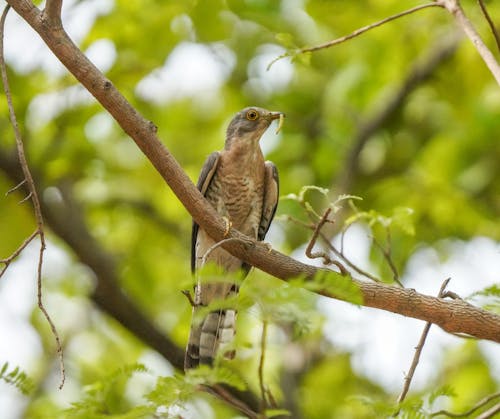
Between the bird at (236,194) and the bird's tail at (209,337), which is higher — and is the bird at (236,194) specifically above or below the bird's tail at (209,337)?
above

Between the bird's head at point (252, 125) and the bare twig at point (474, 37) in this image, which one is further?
the bird's head at point (252, 125)

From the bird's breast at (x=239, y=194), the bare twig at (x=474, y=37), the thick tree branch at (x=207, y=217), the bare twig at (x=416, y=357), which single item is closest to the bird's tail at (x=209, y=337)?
the bird's breast at (x=239, y=194)

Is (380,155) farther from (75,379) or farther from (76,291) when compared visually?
(75,379)

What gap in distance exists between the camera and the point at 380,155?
818cm

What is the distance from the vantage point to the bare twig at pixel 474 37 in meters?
3.62

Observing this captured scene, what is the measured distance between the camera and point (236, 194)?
563 centimetres

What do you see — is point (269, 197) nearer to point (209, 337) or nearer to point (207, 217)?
point (209, 337)

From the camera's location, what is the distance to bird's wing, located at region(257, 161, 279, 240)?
582 cm

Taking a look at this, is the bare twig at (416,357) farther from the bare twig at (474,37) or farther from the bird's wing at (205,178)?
the bird's wing at (205,178)

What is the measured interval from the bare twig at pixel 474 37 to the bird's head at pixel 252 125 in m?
2.06

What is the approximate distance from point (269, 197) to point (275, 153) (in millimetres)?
1914

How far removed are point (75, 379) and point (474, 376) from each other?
3.88 m

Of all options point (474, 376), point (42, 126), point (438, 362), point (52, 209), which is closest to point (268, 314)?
point (52, 209)

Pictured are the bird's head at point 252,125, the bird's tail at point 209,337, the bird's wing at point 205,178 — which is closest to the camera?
the bird's tail at point 209,337
